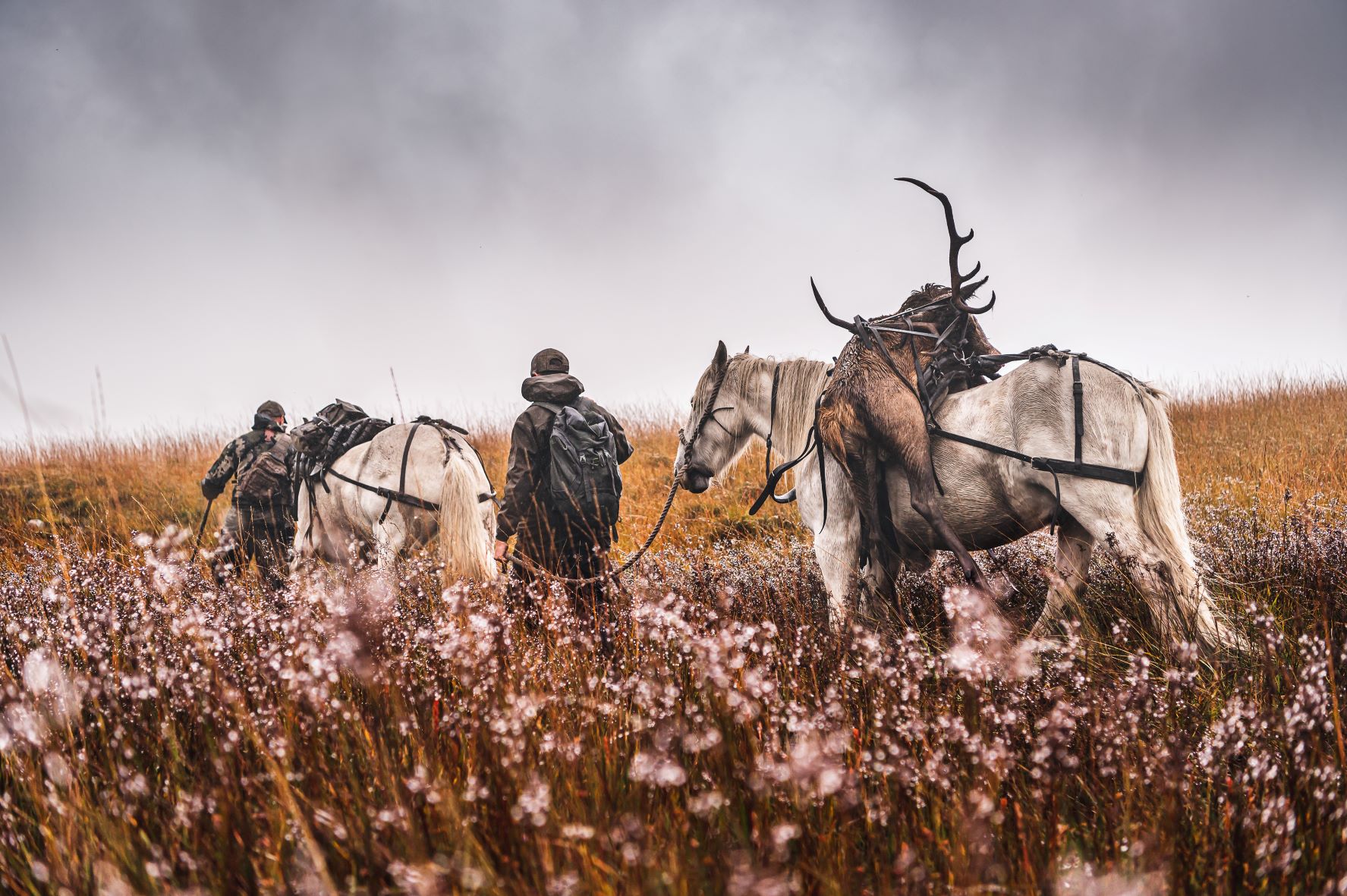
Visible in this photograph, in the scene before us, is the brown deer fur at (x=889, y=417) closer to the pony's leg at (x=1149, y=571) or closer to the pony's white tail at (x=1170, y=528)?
the pony's leg at (x=1149, y=571)

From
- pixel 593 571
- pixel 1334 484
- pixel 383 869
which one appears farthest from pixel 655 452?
pixel 383 869

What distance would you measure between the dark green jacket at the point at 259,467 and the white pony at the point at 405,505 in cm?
62

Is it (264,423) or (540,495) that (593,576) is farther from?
(264,423)

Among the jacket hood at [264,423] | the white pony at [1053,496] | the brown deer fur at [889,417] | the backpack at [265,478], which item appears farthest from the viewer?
the jacket hood at [264,423]

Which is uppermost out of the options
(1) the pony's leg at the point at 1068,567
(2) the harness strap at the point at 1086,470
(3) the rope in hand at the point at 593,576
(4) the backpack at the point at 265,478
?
(4) the backpack at the point at 265,478

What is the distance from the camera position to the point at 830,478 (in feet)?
14.5

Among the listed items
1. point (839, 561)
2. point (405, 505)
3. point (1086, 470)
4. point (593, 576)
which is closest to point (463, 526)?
point (405, 505)

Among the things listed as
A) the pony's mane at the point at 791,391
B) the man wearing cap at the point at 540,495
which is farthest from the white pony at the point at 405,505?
the pony's mane at the point at 791,391

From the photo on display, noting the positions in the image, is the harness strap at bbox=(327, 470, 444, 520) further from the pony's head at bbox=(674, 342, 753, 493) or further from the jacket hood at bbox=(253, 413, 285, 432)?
the pony's head at bbox=(674, 342, 753, 493)

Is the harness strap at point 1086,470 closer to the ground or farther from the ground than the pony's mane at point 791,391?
closer to the ground

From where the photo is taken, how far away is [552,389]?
199 inches

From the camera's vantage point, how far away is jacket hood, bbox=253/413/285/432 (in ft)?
24.4

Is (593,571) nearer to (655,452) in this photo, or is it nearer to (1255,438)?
(655,452)

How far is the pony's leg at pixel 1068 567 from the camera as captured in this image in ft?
12.1
